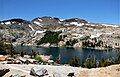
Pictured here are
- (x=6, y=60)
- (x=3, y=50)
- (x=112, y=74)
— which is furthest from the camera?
(x=3, y=50)

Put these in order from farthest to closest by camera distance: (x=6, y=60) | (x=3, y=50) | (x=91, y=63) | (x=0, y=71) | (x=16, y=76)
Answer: (x=3, y=50), (x=91, y=63), (x=6, y=60), (x=0, y=71), (x=16, y=76)

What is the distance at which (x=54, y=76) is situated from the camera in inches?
1107

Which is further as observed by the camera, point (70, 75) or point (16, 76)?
point (70, 75)

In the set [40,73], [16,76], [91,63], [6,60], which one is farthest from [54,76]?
[91,63]

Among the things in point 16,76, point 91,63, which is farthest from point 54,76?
point 91,63

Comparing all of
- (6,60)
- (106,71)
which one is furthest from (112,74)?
(6,60)

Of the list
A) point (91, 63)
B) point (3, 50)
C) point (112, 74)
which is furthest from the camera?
point (3, 50)

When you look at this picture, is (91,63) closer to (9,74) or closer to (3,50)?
(3,50)

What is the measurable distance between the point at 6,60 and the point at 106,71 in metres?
20.9

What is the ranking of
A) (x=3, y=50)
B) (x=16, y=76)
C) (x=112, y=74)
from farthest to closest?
(x=3, y=50) → (x=16, y=76) → (x=112, y=74)

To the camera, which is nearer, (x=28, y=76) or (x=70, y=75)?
(x=28, y=76)

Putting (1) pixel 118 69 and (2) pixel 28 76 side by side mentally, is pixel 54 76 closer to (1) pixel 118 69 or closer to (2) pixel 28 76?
(2) pixel 28 76

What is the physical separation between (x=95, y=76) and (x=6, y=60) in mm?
20307

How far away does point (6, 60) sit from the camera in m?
41.0
